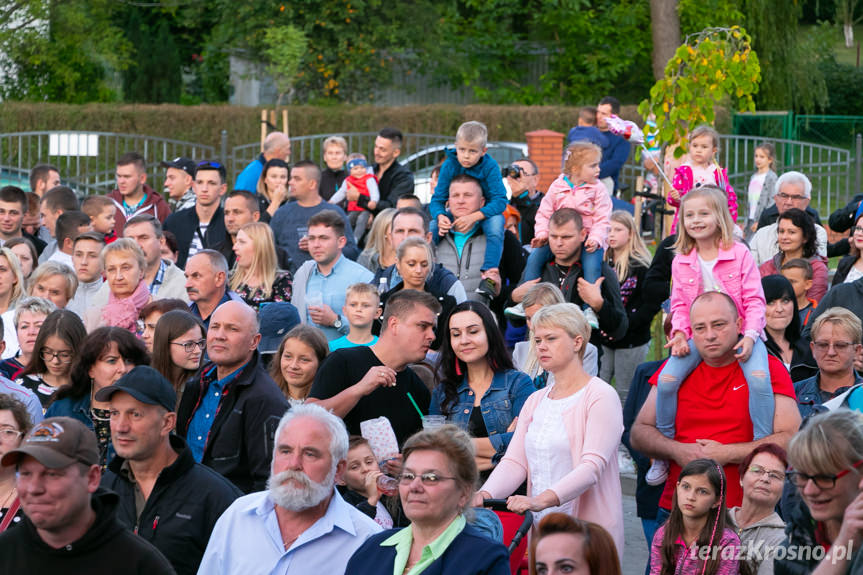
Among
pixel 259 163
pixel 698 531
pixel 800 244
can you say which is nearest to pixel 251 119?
pixel 259 163

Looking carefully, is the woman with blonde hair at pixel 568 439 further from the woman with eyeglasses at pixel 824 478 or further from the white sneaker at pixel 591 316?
the white sneaker at pixel 591 316

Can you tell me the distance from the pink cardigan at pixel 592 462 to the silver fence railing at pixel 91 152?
16.0 m

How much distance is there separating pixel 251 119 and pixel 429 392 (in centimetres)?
1923

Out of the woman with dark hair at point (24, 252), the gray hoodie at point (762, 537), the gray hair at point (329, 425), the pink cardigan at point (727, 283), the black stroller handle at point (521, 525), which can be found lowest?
the gray hoodie at point (762, 537)

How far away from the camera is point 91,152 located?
21547mm

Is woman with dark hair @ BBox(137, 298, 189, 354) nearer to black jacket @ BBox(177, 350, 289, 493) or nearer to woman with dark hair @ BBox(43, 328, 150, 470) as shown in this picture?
woman with dark hair @ BBox(43, 328, 150, 470)

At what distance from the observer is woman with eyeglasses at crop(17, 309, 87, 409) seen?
22.5 ft

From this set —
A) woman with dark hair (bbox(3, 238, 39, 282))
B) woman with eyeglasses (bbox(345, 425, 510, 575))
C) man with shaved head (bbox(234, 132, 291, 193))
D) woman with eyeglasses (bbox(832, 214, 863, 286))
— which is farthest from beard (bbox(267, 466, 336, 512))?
man with shaved head (bbox(234, 132, 291, 193))

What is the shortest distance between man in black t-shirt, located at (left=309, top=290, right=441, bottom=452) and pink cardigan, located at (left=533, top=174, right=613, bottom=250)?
2.49m

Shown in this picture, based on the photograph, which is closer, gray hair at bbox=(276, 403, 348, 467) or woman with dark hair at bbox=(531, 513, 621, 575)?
woman with dark hair at bbox=(531, 513, 621, 575)

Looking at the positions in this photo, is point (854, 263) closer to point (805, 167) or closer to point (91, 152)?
point (805, 167)

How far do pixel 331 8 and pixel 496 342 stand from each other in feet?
73.0

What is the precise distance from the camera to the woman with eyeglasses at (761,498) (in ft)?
19.0

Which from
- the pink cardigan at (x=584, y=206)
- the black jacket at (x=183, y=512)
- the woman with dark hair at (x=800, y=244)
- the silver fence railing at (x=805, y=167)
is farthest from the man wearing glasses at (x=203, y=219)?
the silver fence railing at (x=805, y=167)
